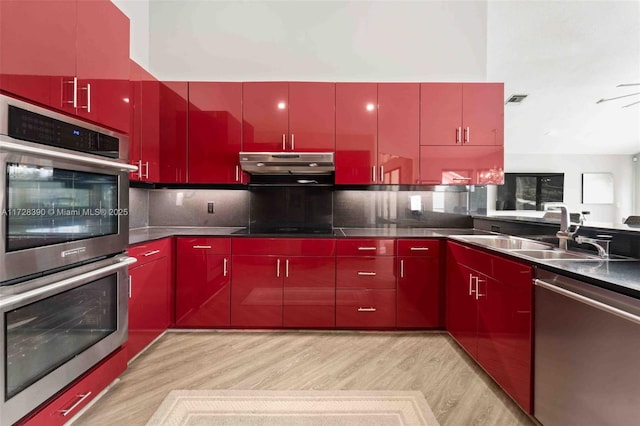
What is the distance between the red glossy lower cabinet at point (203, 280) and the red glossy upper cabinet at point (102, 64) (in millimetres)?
1167

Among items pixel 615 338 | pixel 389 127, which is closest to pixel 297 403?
pixel 615 338

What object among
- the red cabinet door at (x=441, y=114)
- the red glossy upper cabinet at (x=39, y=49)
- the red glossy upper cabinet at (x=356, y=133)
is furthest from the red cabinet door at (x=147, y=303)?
the red cabinet door at (x=441, y=114)

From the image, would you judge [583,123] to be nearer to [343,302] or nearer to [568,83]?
[568,83]

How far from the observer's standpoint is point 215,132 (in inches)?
116

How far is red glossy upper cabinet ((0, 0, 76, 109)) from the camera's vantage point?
3.85ft

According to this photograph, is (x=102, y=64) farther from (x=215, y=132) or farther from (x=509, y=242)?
(x=509, y=242)

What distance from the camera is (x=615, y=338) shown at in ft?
3.72

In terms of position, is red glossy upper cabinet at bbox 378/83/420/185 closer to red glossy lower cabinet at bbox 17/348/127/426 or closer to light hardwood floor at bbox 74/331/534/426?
light hardwood floor at bbox 74/331/534/426

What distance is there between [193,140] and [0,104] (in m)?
1.83

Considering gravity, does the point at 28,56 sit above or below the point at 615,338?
above

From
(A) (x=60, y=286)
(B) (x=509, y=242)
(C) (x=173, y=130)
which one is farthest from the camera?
(C) (x=173, y=130)

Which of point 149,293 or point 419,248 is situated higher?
point 419,248

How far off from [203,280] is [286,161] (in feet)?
4.26

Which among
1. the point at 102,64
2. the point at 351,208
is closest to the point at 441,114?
the point at 351,208
